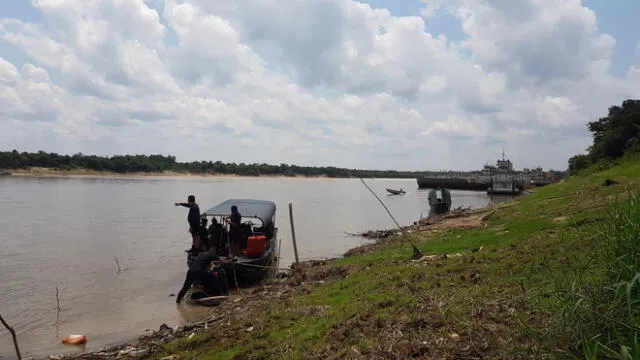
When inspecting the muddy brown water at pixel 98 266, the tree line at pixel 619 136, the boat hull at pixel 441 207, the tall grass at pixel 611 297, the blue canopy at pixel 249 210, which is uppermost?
the tree line at pixel 619 136

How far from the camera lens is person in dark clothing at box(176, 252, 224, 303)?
12484mm

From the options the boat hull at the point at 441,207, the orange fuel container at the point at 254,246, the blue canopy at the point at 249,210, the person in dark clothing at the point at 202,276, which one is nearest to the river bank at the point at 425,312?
the person in dark clothing at the point at 202,276

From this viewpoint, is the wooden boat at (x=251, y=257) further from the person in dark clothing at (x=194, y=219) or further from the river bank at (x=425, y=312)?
the river bank at (x=425, y=312)

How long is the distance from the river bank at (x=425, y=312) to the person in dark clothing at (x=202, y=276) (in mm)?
1220

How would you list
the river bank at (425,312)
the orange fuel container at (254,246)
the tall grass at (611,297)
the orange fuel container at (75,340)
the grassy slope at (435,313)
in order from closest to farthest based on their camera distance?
1. the tall grass at (611,297)
2. the river bank at (425,312)
3. the grassy slope at (435,313)
4. the orange fuel container at (75,340)
5. the orange fuel container at (254,246)

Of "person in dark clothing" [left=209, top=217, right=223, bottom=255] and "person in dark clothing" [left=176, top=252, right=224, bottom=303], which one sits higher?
"person in dark clothing" [left=209, top=217, right=223, bottom=255]

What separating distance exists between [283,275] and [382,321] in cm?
936

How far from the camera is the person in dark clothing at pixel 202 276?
41.0ft

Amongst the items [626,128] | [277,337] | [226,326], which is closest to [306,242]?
[226,326]

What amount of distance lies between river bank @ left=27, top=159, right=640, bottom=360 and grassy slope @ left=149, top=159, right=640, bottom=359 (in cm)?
2

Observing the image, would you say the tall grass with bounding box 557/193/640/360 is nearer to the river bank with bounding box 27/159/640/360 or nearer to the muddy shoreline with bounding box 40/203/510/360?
the river bank with bounding box 27/159/640/360

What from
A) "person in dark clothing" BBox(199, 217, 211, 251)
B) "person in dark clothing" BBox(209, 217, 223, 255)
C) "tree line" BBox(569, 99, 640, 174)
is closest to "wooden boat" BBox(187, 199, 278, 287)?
"person in dark clothing" BBox(209, 217, 223, 255)

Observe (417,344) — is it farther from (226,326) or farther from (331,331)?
(226,326)

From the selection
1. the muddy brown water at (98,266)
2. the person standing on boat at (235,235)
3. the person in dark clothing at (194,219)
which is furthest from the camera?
the person standing on boat at (235,235)
